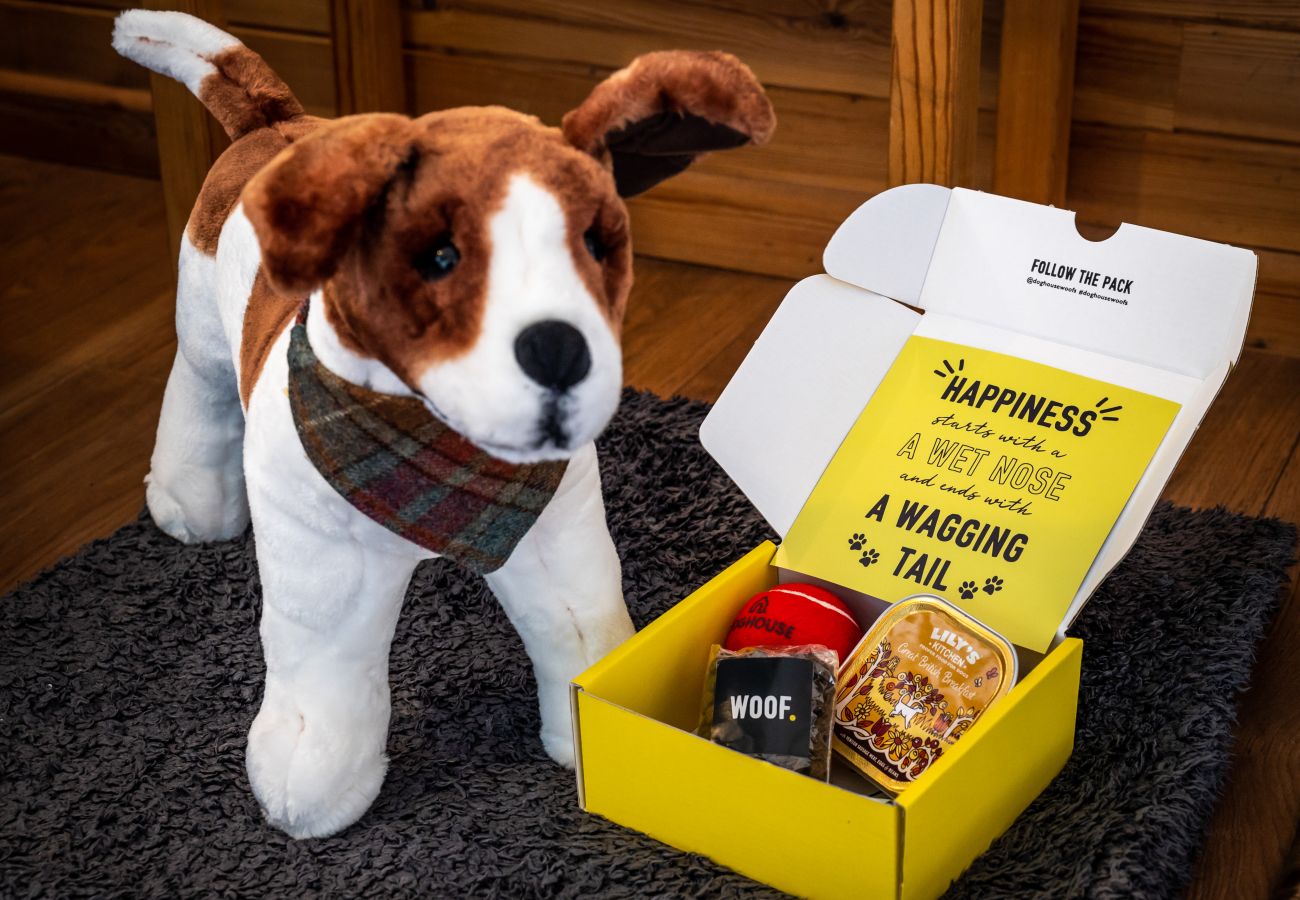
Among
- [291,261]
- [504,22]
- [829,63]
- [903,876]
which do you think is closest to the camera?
[291,261]

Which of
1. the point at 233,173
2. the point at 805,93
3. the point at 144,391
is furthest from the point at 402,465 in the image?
the point at 805,93

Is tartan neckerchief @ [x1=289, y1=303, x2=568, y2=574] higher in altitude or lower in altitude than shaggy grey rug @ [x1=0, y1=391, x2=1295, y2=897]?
higher

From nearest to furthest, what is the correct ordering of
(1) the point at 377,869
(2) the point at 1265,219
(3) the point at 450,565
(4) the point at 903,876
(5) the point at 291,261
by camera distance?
(5) the point at 291,261
(4) the point at 903,876
(1) the point at 377,869
(3) the point at 450,565
(2) the point at 1265,219

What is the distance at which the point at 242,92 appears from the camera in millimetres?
1097

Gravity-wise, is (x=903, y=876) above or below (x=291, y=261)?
below

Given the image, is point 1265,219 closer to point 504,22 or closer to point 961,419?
point 961,419

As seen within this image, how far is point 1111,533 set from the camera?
949 mm

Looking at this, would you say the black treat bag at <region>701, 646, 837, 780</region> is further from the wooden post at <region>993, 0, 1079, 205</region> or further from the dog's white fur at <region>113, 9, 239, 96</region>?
the wooden post at <region>993, 0, 1079, 205</region>

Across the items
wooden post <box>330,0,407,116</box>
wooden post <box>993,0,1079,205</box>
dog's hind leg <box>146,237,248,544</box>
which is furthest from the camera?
wooden post <box>330,0,407,116</box>

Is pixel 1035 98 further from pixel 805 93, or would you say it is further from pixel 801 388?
pixel 801 388

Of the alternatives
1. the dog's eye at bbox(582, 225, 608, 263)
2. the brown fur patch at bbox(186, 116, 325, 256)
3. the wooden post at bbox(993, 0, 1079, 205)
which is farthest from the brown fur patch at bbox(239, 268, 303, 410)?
the wooden post at bbox(993, 0, 1079, 205)

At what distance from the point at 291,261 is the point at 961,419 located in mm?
487

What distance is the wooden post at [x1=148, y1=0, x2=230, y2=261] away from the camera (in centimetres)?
149

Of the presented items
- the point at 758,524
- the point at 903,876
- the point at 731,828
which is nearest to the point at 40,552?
the point at 758,524
